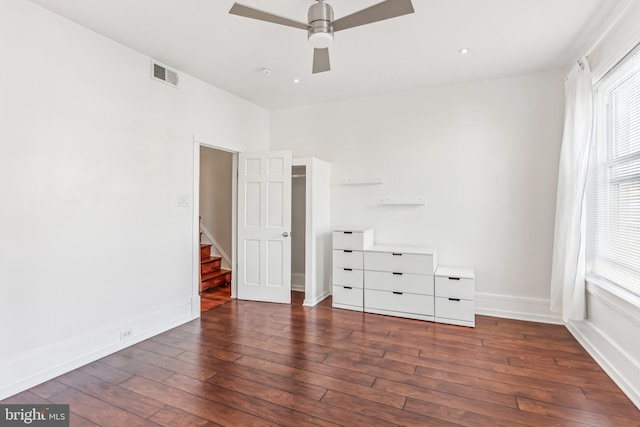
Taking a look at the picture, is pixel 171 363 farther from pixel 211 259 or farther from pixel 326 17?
pixel 326 17

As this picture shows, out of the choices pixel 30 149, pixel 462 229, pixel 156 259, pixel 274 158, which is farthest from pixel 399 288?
pixel 30 149

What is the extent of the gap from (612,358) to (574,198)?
131 cm

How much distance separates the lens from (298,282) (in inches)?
189

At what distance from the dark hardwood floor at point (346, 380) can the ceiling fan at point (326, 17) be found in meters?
2.36

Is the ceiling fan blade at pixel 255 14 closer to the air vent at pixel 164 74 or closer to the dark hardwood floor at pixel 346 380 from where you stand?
the air vent at pixel 164 74

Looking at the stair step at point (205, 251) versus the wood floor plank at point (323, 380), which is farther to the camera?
the stair step at point (205, 251)

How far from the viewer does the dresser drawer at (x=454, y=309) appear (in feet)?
10.9

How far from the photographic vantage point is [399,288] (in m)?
3.62

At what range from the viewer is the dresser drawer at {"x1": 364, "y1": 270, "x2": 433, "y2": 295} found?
351cm

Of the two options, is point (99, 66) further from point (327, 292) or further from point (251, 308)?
point (327, 292)

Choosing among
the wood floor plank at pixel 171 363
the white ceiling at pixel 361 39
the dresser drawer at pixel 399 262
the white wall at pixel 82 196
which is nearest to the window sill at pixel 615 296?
the dresser drawer at pixel 399 262

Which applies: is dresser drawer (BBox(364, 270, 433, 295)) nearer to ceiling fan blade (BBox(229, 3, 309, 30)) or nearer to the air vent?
ceiling fan blade (BBox(229, 3, 309, 30))

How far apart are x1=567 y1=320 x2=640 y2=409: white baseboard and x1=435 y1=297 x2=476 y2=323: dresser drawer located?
91 centimetres

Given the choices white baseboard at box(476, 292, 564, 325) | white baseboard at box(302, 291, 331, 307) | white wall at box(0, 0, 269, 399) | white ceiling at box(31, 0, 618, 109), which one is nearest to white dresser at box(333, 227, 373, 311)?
white baseboard at box(302, 291, 331, 307)
